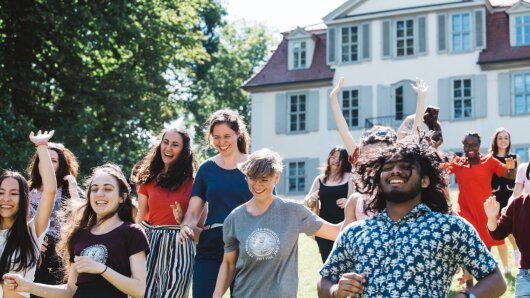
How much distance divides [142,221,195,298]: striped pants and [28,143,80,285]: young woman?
813 mm

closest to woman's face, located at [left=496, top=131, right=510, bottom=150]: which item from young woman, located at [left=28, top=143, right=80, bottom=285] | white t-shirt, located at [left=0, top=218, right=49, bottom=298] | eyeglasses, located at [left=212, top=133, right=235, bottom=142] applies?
eyeglasses, located at [left=212, top=133, right=235, bottom=142]

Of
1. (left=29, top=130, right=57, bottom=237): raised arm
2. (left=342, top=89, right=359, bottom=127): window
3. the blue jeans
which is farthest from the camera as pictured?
(left=342, top=89, right=359, bottom=127): window

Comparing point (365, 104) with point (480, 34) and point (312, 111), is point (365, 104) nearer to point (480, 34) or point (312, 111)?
point (312, 111)

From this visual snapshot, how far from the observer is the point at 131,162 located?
2567 cm

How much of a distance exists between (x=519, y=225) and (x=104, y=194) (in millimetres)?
3201

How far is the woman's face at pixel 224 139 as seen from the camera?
23.4 ft

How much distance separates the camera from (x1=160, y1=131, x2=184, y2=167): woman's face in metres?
7.69

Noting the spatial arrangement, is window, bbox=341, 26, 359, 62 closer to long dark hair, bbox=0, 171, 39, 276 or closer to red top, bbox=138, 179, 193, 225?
red top, bbox=138, 179, 193, 225

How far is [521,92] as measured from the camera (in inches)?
1287

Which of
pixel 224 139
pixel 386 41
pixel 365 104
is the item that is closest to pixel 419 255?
pixel 224 139

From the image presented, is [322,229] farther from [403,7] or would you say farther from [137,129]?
[403,7]

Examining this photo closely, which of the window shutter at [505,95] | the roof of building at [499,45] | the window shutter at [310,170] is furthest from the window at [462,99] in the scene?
the window shutter at [310,170]

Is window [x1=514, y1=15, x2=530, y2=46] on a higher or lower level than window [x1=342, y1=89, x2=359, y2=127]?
higher

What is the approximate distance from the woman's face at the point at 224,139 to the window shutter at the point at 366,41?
28.9 meters
